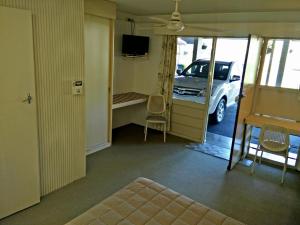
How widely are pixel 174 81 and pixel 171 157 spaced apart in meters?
1.59

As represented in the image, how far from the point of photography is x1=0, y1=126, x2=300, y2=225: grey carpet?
2539 millimetres

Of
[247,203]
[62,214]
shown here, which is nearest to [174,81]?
[247,203]

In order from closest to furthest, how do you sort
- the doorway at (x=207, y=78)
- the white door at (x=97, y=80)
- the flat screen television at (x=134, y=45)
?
the white door at (x=97, y=80), the doorway at (x=207, y=78), the flat screen television at (x=134, y=45)

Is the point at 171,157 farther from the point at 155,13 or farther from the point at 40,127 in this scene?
the point at 155,13

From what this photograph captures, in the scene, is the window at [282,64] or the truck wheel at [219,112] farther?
the truck wheel at [219,112]

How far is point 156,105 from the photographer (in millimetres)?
4812

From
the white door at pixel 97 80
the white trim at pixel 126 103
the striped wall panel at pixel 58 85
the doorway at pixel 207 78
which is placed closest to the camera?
the striped wall panel at pixel 58 85

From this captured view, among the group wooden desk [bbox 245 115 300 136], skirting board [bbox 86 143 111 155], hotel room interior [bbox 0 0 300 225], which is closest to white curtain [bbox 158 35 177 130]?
hotel room interior [bbox 0 0 300 225]

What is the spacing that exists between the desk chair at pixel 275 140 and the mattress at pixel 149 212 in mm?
1926

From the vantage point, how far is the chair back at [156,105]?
4695mm

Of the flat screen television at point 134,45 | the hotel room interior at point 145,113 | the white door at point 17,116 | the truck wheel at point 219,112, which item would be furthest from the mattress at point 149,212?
the truck wheel at point 219,112

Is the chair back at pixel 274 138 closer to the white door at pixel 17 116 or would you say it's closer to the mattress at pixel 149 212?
the mattress at pixel 149 212

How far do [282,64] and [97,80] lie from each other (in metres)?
2.97

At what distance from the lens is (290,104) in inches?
148
